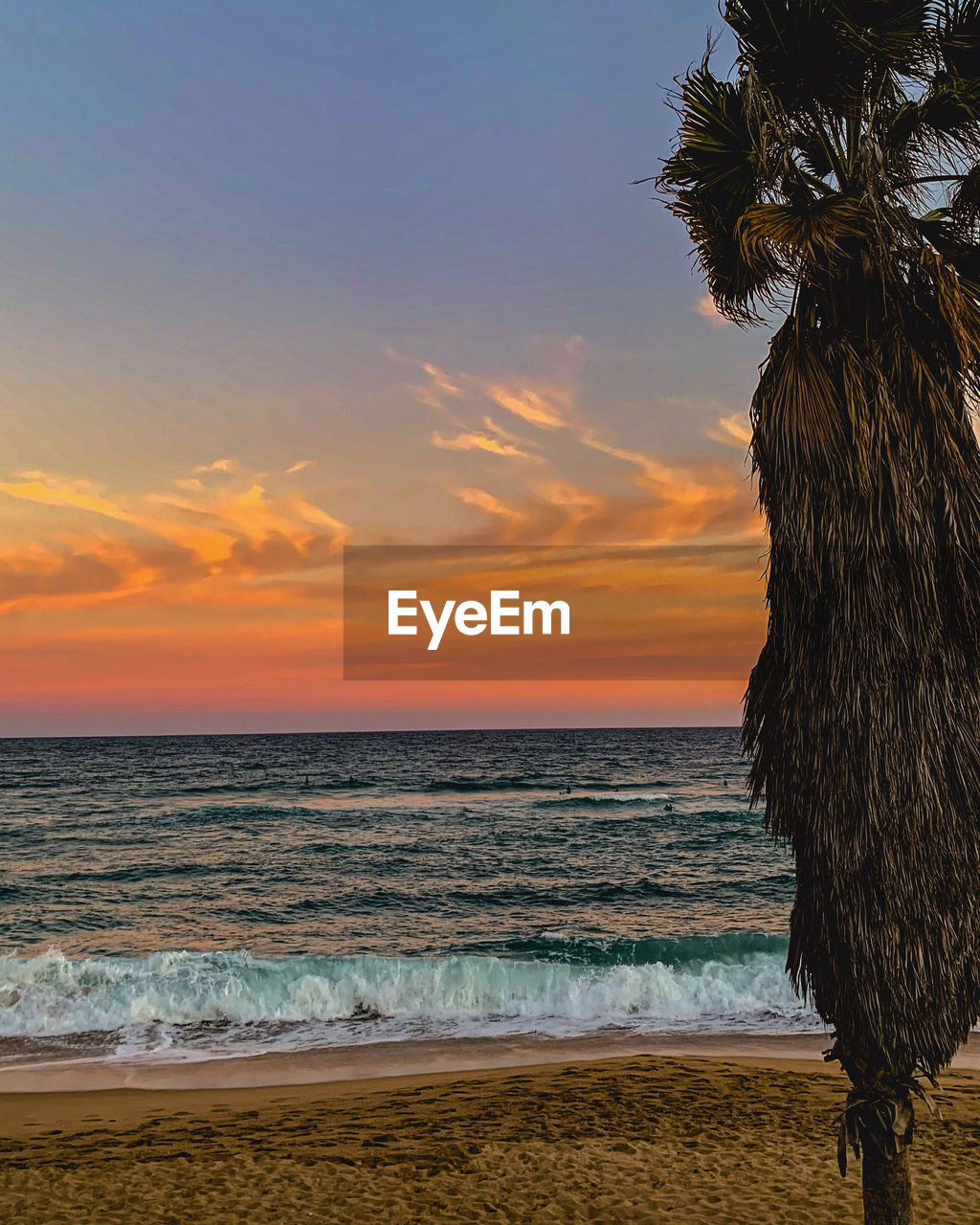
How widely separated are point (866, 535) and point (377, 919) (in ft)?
62.6

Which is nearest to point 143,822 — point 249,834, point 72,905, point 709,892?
point 249,834

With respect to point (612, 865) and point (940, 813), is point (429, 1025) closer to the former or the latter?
point (940, 813)

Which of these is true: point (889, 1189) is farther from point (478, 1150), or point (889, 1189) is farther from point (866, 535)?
point (478, 1150)

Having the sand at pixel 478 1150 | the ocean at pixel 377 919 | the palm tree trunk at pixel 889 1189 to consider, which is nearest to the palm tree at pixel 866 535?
the palm tree trunk at pixel 889 1189

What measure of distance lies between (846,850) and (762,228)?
3.34 m

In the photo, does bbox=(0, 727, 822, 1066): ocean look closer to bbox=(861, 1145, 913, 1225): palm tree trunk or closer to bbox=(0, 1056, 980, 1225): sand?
bbox=(0, 1056, 980, 1225): sand

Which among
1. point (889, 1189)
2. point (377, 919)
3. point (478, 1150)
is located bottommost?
point (377, 919)

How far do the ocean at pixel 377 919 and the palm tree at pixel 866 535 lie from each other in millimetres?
10350

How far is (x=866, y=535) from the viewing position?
15.6 feet

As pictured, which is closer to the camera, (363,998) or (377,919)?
(363,998)

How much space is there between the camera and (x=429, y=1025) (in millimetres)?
14273

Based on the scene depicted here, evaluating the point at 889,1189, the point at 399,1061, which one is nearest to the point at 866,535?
the point at 889,1189

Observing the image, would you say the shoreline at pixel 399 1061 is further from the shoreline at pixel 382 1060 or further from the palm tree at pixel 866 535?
the palm tree at pixel 866 535

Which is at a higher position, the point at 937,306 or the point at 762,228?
the point at 762,228
